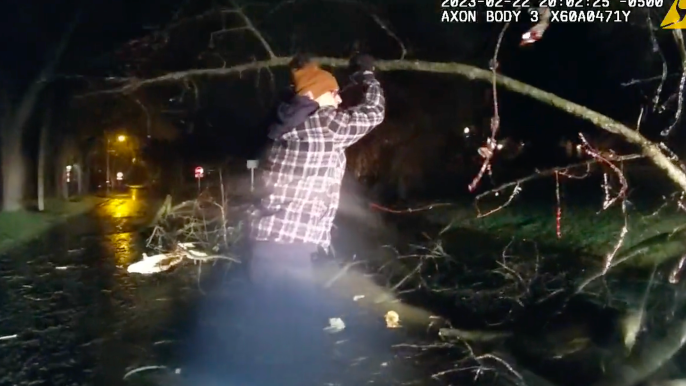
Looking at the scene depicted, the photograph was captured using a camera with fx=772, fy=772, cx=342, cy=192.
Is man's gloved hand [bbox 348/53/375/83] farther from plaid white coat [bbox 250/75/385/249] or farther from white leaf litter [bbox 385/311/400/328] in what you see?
white leaf litter [bbox 385/311/400/328]

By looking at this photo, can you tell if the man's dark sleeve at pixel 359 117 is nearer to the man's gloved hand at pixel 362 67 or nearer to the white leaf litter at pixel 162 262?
the man's gloved hand at pixel 362 67

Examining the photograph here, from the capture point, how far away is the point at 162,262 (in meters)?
9.90

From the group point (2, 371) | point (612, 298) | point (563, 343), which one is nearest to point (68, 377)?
point (2, 371)

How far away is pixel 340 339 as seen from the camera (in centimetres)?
638

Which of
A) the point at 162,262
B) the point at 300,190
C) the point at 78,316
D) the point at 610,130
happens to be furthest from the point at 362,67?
the point at 162,262

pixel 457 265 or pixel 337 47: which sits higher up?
pixel 337 47

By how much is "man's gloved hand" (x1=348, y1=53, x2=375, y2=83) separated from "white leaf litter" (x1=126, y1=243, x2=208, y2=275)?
3884 millimetres

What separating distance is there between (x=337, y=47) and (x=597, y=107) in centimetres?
469

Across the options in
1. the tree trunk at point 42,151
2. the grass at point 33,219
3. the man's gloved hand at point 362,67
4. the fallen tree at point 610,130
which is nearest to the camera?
the fallen tree at point 610,130

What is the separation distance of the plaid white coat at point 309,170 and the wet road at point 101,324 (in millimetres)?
1074

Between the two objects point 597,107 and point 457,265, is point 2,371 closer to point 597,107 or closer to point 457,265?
point 457,265

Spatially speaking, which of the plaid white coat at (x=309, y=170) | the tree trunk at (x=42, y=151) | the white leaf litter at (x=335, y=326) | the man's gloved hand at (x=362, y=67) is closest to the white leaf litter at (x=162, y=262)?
the white leaf litter at (x=335, y=326)

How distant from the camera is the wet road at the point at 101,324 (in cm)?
566

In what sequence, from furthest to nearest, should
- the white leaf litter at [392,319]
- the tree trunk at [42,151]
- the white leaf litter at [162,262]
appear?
the tree trunk at [42,151] → the white leaf litter at [162,262] → the white leaf litter at [392,319]
